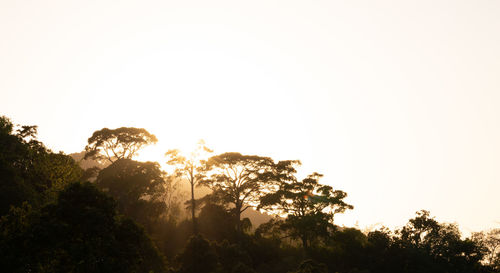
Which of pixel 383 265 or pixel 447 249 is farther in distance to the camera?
pixel 447 249

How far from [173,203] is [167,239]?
10.1 meters

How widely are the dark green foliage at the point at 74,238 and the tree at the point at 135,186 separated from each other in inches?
879

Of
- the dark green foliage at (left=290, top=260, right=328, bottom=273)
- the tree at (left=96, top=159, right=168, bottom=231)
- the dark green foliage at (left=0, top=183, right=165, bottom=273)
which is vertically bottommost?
the dark green foliage at (left=290, top=260, right=328, bottom=273)

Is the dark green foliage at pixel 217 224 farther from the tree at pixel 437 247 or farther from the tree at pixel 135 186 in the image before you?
the tree at pixel 437 247

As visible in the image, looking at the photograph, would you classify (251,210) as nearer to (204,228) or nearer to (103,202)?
(204,228)

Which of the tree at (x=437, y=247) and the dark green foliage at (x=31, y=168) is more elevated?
the dark green foliage at (x=31, y=168)

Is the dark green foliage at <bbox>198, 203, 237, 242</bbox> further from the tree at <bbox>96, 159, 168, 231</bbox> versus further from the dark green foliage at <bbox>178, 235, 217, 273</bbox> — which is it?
the dark green foliage at <bbox>178, 235, 217, 273</bbox>

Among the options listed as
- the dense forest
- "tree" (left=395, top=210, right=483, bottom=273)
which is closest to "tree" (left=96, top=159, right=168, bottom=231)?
the dense forest

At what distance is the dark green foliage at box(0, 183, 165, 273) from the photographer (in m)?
18.0

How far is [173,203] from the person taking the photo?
2119 inches

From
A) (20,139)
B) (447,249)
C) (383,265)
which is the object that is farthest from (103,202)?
(447,249)

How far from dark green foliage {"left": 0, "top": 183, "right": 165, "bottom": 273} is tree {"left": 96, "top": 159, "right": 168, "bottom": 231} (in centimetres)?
2233

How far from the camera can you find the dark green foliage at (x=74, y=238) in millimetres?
18000

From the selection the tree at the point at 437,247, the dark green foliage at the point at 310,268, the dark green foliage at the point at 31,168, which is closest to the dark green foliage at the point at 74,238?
the dark green foliage at the point at 310,268
